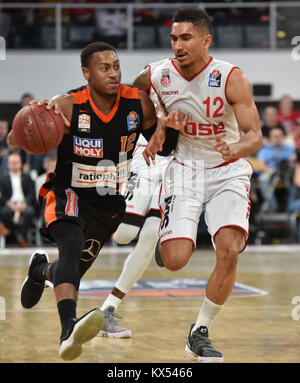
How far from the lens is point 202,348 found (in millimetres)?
4535

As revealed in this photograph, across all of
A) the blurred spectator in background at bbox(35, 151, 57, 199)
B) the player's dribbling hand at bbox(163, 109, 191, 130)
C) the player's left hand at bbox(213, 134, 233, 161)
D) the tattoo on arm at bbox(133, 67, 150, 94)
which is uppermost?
the tattoo on arm at bbox(133, 67, 150, 94)

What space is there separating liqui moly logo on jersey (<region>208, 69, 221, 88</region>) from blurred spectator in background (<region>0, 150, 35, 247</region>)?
6.40 metres

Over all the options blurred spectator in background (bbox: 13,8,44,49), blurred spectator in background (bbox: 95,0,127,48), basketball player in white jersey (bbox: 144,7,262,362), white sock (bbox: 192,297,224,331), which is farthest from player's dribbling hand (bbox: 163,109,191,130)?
blurred spectator in background (bbox: 13,8,44,49)

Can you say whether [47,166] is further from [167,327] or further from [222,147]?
[222,147]

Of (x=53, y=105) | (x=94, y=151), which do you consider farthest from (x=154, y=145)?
(x=53, y=105)

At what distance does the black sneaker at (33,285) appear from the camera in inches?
210

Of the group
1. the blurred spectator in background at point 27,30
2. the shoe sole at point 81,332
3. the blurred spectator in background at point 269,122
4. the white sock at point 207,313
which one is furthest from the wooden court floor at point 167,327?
the blurred spectator in background at point 27,30

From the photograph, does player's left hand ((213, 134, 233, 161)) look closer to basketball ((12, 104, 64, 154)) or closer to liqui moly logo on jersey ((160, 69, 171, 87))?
liqui moly logo on jersey ((160, 69, 171, 87))

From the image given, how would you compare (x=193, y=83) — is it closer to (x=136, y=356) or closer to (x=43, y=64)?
(x=136, y=356)

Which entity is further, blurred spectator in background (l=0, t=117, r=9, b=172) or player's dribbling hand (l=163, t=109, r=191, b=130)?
blurred spectator in background (l=0, t=117, r=9, b=172)

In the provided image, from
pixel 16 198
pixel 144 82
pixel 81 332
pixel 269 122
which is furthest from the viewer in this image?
pixel 269 122

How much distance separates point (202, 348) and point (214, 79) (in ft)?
5.49

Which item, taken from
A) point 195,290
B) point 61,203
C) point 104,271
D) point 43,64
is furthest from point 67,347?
point 43,64

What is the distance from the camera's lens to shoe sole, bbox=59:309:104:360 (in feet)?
12.9
